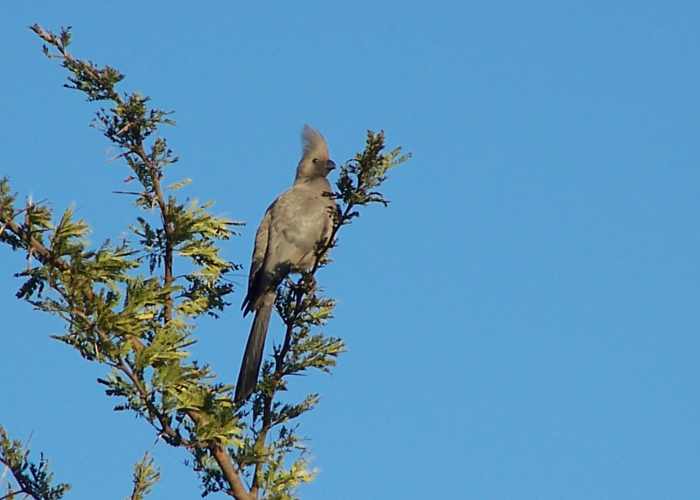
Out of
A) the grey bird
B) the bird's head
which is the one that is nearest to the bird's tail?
the grey bird

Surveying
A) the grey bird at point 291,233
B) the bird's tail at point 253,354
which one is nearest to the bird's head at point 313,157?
the grey bird at point 291,233

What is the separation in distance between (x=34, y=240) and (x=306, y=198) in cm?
377

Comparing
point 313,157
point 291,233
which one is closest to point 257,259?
point 291,233

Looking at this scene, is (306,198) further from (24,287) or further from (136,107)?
(24,287)

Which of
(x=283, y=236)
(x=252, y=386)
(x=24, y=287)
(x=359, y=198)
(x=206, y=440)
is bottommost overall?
(x=206, y=440)

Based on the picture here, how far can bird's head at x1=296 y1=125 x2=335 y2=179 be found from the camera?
7848mm

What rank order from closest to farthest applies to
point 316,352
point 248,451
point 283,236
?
1. point 248,451
2. point 316,352
3. point 283,236

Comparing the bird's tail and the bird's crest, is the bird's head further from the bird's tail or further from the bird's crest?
the bird's tail

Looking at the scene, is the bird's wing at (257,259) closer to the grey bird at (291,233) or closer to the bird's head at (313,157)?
the grey bird at (291,233)

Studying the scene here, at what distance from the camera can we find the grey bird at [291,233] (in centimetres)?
607

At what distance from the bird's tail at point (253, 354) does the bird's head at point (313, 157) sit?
2.01m

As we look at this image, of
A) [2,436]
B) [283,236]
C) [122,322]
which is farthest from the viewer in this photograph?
[283,236]

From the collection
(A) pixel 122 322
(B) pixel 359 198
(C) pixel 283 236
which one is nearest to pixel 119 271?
(A) pixel 122 322

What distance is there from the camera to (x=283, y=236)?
22.5ft
